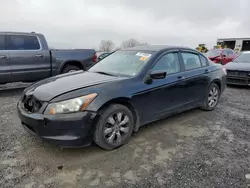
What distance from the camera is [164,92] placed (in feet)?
11.9

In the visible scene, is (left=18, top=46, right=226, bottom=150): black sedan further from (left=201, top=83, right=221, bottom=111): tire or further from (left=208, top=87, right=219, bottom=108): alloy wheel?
(left=208, top=87, right=219, bottom=108): alloy wheel

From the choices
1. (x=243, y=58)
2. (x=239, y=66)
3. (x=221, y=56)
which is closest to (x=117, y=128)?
(x=239, y=66)

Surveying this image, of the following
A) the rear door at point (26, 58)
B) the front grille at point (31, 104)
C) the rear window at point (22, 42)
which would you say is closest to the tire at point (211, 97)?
the front grille at point (31, 104)

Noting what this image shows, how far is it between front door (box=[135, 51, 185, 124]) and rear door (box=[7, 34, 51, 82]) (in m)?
4.30

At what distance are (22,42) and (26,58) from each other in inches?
19.7

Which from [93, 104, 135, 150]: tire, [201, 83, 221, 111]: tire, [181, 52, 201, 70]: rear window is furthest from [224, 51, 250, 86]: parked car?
[93, 104, 135, 150]: tire

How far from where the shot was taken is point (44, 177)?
97.0 inches

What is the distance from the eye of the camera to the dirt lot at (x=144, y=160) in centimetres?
244

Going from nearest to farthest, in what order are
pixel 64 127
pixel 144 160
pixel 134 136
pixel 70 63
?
pixel 64 127
pixel 144 160
pixel 134 136
pixel 70 63

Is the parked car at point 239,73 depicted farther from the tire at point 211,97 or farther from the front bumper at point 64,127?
the front bumper at point 64,127

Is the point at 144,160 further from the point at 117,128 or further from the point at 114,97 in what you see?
the point at 114,97

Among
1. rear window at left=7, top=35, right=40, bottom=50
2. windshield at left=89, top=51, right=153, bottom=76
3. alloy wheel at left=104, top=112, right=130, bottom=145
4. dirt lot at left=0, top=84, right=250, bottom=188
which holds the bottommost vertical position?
dirt lot at left=0, top=84, right=250, bottom=188

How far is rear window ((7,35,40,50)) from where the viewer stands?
604 centimetres

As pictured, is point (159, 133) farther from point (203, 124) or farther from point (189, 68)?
point (189, 68)
